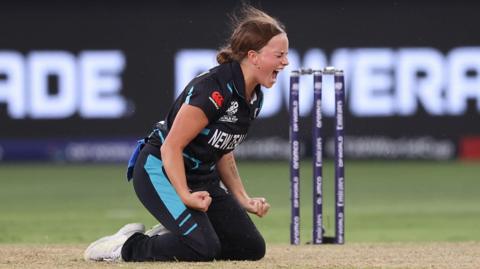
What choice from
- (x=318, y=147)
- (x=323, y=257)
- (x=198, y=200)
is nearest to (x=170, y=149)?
(x=198, y=200)

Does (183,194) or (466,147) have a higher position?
(183,194)

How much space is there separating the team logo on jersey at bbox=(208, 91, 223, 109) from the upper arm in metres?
0.10

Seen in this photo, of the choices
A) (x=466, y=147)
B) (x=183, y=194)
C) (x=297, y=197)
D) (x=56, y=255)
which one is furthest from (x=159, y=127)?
(x=466, y=147)

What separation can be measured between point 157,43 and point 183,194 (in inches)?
580

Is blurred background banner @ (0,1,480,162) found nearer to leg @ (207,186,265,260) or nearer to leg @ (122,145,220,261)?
leg @ (207,186,265,260)

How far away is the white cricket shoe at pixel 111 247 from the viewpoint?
727cm

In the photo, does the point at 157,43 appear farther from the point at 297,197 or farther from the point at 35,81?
the point at 297,197

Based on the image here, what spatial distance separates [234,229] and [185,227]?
42 cm

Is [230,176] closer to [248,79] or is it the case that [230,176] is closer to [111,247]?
[248,79]

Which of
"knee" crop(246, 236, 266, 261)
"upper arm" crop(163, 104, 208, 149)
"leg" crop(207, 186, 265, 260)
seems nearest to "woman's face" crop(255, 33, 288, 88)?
"upper arm" crop(163, 104, 208, 149)

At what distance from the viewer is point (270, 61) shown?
23.2ft

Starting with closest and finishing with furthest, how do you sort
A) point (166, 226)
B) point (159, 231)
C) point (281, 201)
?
point (166, 226) < point (159, 231) < point (281, 201)

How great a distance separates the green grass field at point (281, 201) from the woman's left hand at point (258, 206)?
3.69m

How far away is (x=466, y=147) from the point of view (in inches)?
854
